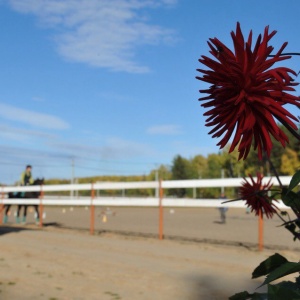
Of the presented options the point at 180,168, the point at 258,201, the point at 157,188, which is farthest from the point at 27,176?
the point at 180,168

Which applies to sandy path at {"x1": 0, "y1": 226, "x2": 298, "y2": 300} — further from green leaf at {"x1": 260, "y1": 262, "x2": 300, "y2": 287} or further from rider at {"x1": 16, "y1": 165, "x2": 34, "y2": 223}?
rider at {"x1": 16, "y1": 165, "x2": 34, "y2": 223}

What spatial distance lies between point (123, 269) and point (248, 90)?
632 centimetres

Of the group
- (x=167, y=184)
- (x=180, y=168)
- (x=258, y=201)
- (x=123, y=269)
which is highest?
(x=180, y=168)

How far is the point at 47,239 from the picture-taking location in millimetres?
11625

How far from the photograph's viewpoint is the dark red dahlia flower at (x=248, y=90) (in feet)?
4.39

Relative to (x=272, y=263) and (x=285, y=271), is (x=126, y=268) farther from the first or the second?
(x=285, y=271)

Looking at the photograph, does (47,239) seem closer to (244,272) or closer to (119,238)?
(119,238)

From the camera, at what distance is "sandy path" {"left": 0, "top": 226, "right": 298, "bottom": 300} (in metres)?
5.59

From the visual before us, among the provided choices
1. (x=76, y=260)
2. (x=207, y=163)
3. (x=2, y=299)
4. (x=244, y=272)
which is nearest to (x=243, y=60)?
(x=2, y=299)

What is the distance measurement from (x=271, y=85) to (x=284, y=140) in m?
0.18

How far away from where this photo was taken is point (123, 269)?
23.9 feet

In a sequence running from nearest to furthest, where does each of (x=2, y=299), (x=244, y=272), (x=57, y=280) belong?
(x=2, y=299) → (x=57, y=280) → (x=244, y=272)

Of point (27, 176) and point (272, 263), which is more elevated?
point (27, 176)

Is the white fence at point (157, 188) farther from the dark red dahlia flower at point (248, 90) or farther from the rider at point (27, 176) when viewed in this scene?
the dark red dahlia flower at point (248, 90)
